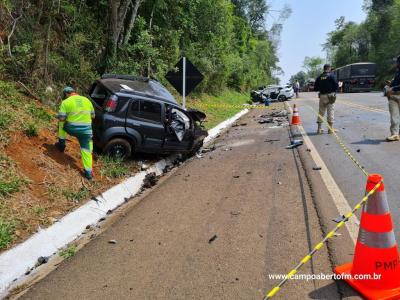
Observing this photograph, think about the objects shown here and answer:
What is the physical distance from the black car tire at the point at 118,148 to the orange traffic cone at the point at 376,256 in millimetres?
5967

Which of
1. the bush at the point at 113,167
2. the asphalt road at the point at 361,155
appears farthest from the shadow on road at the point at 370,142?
the bush at the point at 113,167

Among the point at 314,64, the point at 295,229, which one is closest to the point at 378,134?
the point at 295,229

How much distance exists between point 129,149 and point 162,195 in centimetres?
191

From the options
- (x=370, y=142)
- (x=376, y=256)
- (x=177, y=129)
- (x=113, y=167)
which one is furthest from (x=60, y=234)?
(x=370, y=142)

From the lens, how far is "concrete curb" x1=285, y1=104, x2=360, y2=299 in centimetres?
409

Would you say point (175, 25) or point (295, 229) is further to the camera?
point (175, 25)

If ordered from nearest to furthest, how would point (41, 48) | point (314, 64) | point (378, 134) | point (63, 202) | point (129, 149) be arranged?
point (63, 202), point (129, 149), point (41, 48), point (378, 134), point (314, 64)

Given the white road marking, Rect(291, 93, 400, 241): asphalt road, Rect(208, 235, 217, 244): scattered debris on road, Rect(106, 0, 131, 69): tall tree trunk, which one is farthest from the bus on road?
Rect(208, 235, 217, 244): scattered debris on road

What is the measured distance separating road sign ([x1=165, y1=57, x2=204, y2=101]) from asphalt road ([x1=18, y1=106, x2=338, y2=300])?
6941mm

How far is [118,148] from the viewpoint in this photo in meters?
9.16

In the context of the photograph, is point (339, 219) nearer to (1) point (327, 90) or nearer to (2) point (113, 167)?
(2) point (113, 167)

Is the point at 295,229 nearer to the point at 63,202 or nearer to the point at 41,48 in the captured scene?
the point at 63,202

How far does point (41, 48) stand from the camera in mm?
11469

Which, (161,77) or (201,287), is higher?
(161,77)
